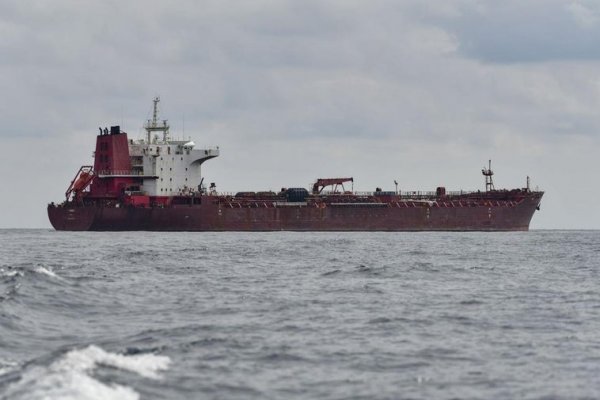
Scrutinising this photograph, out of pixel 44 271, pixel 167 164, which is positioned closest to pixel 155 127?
pixel 167 164

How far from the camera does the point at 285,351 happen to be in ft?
73.8

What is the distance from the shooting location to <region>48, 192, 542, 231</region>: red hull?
Answer: 100938 mm

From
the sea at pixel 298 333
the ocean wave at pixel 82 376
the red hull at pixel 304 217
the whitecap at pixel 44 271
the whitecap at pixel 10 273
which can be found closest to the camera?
the ocean wave at pixel 82 376

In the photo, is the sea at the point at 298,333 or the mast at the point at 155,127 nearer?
the sea at the point at 298,333

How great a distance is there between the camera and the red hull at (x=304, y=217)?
101 meters

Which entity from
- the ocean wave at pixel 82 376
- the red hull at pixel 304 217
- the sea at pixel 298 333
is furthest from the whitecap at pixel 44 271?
the red hull at pixel 304 217

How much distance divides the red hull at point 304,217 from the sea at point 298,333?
5470cm

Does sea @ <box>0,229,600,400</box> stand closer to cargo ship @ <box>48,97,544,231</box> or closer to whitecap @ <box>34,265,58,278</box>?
whitecap @ <box>34,265,58,278</box>

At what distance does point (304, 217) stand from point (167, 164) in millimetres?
15742

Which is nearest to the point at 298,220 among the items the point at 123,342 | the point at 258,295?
the point at 258,295

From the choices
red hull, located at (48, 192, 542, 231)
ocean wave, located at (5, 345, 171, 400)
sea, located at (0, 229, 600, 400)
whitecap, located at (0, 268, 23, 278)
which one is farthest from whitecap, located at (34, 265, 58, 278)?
red hull, located at (48, 192, 542, 231)

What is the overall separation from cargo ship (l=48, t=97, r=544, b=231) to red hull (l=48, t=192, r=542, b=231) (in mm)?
101

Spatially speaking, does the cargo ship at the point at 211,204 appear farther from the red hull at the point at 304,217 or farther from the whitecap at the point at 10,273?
the whitecap at the point at 10,273

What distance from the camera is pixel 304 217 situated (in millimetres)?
104188
